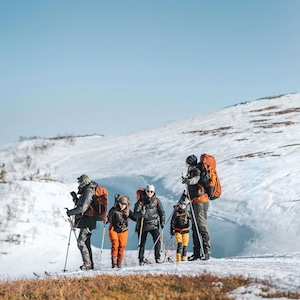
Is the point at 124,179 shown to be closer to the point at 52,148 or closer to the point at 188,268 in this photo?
the point at 52,148

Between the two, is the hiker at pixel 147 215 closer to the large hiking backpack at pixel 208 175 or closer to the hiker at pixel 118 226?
the hiker at pixel 118 226

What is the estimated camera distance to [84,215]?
9.89m

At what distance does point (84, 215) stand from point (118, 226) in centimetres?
82

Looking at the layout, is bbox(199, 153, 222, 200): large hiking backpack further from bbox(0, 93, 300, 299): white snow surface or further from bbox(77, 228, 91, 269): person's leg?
bbox(77, 228, 91, 269): person's leg

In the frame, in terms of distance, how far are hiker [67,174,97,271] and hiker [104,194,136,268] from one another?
1.44ft

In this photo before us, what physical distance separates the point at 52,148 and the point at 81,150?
95.4 inches

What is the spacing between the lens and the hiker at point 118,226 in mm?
10016

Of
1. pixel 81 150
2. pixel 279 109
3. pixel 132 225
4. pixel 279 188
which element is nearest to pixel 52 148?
pixel 81 150

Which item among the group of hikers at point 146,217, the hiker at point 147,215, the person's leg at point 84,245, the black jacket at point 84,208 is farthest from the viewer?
the hiker at point 147,215

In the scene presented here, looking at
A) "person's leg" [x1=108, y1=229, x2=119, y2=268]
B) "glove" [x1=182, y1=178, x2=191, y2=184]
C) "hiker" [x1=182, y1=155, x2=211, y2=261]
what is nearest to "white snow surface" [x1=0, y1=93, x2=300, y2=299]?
"hiker" [x1=182, y1=155, x2=211, y2=261]

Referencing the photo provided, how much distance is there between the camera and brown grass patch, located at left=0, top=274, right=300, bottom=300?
508 cm

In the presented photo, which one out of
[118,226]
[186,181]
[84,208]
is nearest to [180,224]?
[118,226]

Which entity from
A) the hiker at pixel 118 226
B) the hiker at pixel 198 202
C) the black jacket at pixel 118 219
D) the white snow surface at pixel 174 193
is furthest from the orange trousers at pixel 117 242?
the hiker at pixel 198 202

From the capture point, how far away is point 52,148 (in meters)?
33.5
